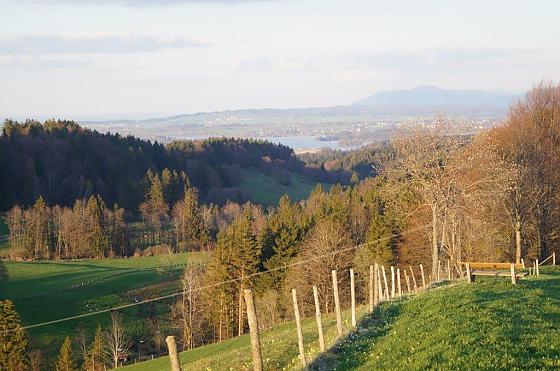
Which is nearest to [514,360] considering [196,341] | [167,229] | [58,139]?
[196,341]

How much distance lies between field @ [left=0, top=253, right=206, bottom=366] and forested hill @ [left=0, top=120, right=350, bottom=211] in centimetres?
4940

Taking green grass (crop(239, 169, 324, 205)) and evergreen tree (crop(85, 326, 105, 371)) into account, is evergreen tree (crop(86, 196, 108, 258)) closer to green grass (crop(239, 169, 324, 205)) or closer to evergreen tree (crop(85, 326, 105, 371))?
evergreen tree (crop(85, 326, 105, 371))

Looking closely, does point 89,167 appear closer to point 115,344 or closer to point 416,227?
point 115,344

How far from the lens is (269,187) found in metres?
→ 177

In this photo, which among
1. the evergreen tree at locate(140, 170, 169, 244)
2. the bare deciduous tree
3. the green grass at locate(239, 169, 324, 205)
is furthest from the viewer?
the green grass at locate(239, 169, 324, 205)

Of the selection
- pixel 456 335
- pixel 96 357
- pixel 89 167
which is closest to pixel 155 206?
pixel 89 167

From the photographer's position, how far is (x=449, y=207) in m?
35.1

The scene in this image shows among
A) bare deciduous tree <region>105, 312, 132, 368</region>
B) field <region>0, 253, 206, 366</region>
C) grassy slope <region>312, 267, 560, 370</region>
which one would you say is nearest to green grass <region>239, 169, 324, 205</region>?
field <region>0, 253, 206, 366</region>

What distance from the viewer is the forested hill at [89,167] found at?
417 feet

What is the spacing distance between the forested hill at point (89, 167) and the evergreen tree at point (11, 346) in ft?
290

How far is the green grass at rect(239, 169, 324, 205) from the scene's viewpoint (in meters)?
163

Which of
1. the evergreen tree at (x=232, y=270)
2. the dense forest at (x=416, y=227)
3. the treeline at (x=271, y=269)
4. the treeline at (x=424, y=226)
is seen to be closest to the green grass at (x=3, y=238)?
the treeline at (x=271, y=269)

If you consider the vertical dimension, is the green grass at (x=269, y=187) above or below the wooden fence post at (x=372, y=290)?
below

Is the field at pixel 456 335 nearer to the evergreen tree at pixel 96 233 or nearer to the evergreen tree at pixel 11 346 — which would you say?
the evergreen tree at pixel 11 346
